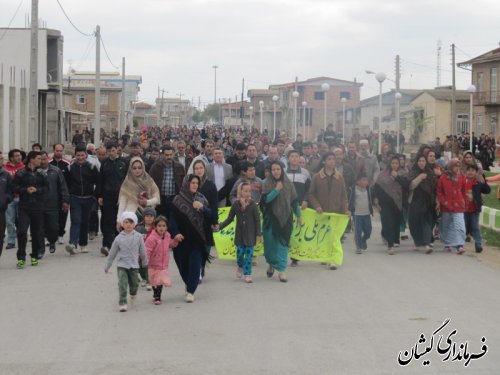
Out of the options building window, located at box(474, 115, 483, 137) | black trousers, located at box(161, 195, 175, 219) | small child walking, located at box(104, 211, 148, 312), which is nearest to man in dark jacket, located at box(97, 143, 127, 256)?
black trousers, located at box(161, 195, 175, 219)

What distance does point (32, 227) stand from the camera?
46.9 ft

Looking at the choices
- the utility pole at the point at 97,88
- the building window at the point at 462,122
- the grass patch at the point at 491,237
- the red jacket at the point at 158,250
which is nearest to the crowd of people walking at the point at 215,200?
the red jacket at the point at 158,250

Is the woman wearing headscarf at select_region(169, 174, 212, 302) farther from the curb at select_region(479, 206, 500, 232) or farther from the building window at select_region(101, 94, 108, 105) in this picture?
the building window at select_region(101, 94, 108, 105)

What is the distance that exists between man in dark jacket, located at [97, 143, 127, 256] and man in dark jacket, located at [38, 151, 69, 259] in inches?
26.3

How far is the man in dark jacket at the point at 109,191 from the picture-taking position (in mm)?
15180

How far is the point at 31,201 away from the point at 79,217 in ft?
4.89

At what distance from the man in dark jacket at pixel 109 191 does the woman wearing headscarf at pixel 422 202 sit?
16.7 feet

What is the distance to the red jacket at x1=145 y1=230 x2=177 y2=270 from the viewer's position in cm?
1094

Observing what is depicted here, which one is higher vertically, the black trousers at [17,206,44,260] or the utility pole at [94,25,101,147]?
the utility pole at [94,25,101,147]

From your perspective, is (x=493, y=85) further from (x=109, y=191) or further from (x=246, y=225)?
(x=246, y=225)

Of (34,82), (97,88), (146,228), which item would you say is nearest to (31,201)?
(146,228)

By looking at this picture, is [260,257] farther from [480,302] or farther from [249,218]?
[480,302]

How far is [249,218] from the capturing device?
492 inches

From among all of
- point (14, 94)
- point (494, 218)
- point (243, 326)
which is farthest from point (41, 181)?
point (14, 94)
